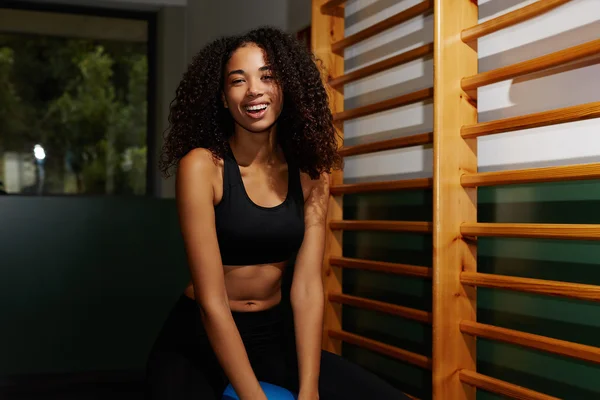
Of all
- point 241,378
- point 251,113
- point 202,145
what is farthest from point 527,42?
point 241,378

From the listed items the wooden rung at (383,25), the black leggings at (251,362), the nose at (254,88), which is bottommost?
the black leggings at (251,362)

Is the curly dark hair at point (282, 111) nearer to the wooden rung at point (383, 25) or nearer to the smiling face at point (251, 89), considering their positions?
the smiling face at point (251, 89)

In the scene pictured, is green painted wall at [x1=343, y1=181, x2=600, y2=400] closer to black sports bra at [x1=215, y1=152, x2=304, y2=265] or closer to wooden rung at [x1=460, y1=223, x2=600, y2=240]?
wooden rung at [x1=460, y1=223, x2=600, y2=240]

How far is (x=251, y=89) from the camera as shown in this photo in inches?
68.2

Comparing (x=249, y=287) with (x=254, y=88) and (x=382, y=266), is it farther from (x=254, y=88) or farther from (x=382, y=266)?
(x=382, y=266)

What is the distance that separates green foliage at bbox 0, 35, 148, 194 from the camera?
474 cm

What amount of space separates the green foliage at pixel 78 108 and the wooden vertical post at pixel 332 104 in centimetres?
248

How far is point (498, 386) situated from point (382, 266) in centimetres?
66

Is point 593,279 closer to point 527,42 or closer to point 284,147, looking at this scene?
point 527,42

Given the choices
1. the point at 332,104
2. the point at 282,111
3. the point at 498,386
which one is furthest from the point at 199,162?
the point at 332,104

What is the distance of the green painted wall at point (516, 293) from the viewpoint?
64.3 inches

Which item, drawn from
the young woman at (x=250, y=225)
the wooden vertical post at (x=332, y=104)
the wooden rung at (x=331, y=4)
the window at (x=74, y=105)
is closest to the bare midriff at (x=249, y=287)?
the young woman at (x=250, y=225)

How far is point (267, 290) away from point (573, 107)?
2.73 ft

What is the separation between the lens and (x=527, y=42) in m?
1.83
